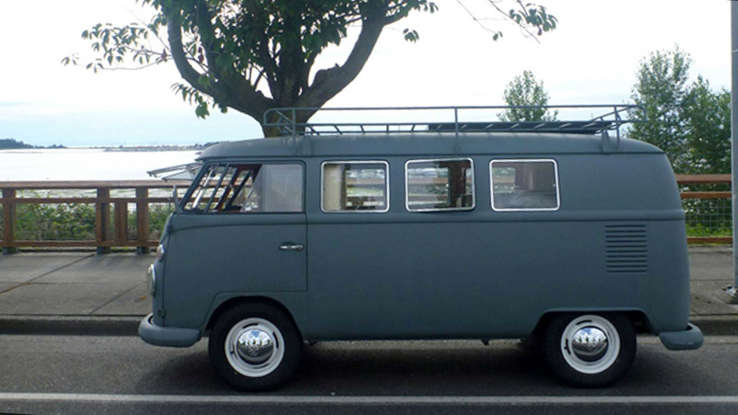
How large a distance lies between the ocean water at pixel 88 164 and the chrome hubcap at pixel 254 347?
72.0 inches

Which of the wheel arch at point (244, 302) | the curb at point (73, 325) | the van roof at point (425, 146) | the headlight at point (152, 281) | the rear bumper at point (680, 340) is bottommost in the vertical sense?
the curb at point (73, 325)

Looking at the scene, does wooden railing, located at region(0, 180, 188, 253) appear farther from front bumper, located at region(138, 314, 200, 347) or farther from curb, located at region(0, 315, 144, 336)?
front bumper, located at region(138, 314, 200, 347)

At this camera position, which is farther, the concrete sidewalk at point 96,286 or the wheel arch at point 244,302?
the concrete sidewalk at point 96,286

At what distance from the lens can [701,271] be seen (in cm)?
1048

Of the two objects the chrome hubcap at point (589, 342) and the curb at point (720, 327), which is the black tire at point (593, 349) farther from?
the curb at point (720, 327)

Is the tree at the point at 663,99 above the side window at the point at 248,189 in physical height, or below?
above

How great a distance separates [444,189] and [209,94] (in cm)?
411

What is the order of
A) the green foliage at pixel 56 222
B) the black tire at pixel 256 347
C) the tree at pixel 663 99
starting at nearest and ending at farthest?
the black tire at pixel 256 347, the green foliage at pixel 56 222, the tree at pixel 663 99

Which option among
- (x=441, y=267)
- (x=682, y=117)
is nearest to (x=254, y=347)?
(x=441, y=267)

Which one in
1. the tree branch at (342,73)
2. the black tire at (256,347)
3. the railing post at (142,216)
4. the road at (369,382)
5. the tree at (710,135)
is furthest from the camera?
the tree at (710,135)

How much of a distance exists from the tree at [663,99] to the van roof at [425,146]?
34446 mm

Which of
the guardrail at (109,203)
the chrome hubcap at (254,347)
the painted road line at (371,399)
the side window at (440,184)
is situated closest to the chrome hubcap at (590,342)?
the painted road line at (371,399)

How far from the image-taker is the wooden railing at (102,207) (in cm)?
1229

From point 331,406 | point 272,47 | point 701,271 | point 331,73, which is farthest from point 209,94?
point 701,271
